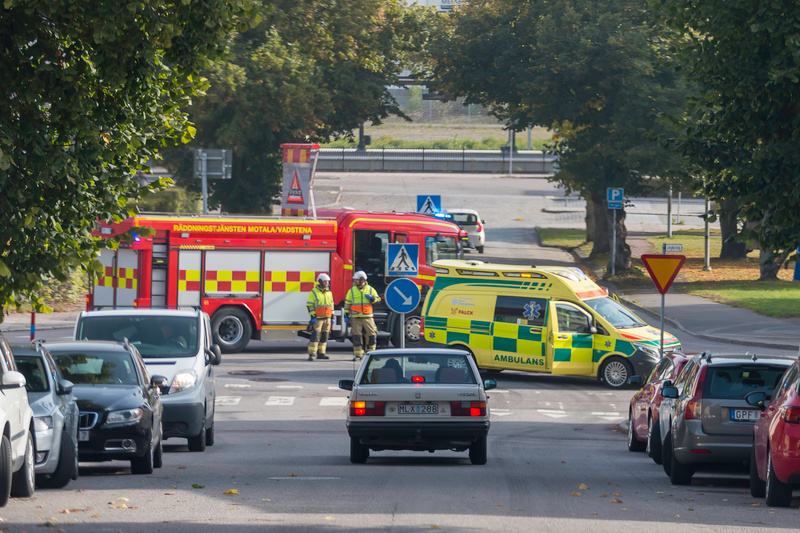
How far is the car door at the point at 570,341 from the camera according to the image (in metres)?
22.0

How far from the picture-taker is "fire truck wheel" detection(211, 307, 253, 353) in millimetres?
26000

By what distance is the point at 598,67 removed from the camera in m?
39.9

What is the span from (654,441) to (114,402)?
6587 millimetres

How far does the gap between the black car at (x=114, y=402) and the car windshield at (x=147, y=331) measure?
6.19ft

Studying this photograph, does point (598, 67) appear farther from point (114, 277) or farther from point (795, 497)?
point (795, 497)

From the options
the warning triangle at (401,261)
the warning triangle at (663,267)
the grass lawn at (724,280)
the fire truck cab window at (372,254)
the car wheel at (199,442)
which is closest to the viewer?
the car wheel at (199,442)

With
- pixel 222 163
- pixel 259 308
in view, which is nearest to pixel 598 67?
pixel 222 163

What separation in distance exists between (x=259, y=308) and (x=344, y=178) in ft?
163

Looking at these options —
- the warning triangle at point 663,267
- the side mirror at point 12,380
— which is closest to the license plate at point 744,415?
the side mirror at point 12,380

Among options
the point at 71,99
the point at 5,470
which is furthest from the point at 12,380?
the point at 71,99

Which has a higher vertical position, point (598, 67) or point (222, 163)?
point (598, 67)

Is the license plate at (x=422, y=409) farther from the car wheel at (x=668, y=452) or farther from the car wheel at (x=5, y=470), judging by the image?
the car wheel at (x=5, y=470)

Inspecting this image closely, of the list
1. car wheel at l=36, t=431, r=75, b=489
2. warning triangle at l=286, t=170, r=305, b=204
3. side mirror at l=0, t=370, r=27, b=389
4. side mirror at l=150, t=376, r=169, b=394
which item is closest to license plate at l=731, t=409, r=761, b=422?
side mirror at l=150, t=376, r=169, b=394

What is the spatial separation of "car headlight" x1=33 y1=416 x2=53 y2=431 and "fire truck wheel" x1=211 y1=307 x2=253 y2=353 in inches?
602
